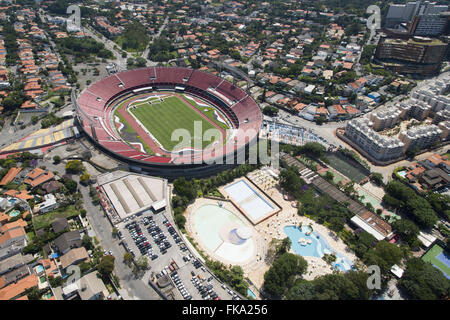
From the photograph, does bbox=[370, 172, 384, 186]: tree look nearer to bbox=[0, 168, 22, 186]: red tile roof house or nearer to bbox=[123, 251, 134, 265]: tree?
bbox=[123, 251, 134, 265]: tree

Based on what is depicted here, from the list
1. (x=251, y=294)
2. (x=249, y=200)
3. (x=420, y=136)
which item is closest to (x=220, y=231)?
(x=249, y=200)

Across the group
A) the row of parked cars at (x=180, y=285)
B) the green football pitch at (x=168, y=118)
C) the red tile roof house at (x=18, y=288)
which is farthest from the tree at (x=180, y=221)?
the green football pitch at (x=168, y=118)

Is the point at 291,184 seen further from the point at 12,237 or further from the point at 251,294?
the point at 12,237

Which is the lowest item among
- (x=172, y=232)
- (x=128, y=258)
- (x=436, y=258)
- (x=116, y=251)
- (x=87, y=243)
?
(x=436, y=258)

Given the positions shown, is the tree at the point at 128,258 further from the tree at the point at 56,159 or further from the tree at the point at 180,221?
the tree at the point at 56,159

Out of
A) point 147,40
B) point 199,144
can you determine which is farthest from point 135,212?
point 147,40

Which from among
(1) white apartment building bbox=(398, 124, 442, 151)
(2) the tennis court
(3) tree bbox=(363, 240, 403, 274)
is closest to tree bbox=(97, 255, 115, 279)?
(3) tree bbox=(363, 240, 403, 274)
